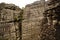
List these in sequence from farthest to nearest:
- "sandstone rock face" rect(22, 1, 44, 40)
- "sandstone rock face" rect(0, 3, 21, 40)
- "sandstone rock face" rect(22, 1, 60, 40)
Result: "sandstone rock face" rect(0, 3, 21, 40), "sandstone rock face" rect(22, 1, 44, 40), "sandstone rock face" rect(22, 1, 60, 40)

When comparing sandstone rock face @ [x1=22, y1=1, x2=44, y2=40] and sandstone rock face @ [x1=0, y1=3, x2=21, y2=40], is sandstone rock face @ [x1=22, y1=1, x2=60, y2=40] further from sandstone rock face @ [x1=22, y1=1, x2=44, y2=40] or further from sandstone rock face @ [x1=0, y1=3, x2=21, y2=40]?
sandstone rock face @ [x1=0, y1=3, x2=21, y2=40]

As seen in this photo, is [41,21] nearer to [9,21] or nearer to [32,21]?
[32,21]

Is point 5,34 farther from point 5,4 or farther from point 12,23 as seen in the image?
point 5,4

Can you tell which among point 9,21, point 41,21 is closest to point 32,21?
→ point 41,21

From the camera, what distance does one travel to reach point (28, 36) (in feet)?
45.7

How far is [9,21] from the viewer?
15.2 meters

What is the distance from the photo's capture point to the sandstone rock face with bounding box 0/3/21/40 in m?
14.9

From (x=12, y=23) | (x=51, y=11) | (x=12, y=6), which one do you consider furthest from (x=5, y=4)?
(x=51, y=11)

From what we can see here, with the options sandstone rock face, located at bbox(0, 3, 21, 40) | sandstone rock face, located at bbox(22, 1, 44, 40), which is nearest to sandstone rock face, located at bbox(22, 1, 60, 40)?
sandstone rock face, located at bbox(22, 1, 44, 40)

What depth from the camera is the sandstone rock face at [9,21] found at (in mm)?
14891

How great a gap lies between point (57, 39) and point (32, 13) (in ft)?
8.88

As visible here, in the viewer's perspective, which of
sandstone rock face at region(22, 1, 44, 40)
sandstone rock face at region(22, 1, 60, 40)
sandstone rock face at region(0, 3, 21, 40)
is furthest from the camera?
sandstone rock face at region(0, 3, 21, 40)

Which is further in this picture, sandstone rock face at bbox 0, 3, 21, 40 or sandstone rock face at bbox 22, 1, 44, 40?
sandstone rock face at bbox 0, 3, 21, 40

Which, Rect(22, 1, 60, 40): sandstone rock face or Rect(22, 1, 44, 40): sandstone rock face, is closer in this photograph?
Rect(22, 1, 60, 40): sandstone rock face
